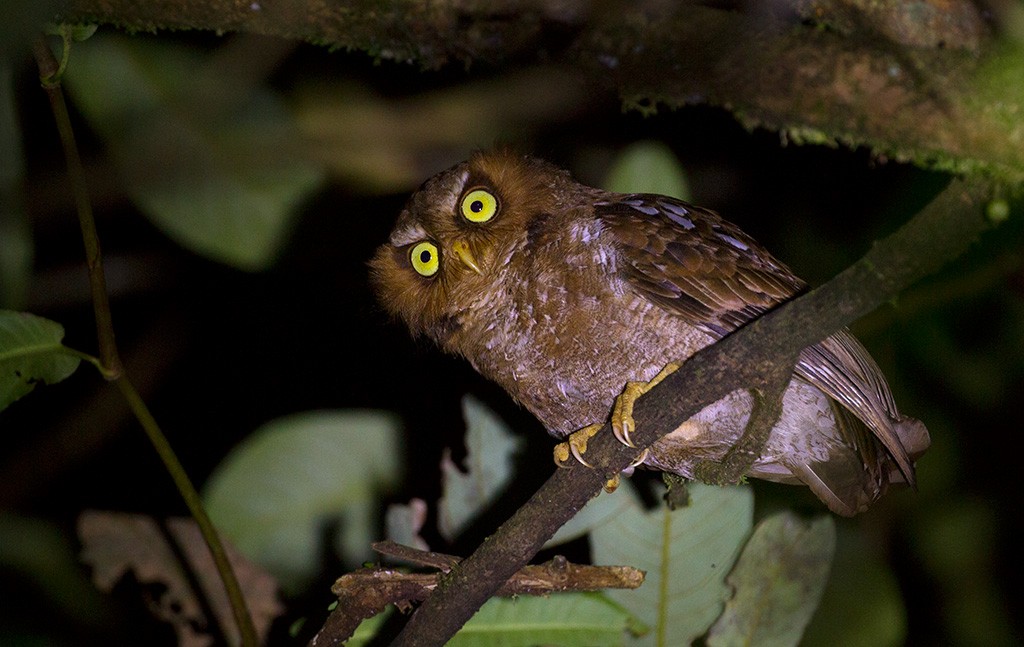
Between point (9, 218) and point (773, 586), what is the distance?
2512 mm

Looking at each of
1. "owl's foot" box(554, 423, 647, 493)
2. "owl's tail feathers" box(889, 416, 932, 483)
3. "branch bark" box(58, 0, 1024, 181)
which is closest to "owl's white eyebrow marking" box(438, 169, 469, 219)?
"branch bark" box(58, 0, 1024, 181)

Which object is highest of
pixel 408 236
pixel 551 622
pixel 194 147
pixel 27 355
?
pixel 408 236

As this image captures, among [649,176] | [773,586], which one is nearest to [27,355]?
[649,176]

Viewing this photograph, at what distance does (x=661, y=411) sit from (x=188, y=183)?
2.07 meters

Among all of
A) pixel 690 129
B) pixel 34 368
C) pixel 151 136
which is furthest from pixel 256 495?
pixel 690 129

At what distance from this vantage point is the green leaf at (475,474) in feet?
8.61

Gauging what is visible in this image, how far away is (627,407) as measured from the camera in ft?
6.12

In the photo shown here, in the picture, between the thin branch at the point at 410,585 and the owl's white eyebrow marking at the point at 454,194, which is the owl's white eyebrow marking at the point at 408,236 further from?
the thin branch at the point at 410,585

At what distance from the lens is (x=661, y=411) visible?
1.67 meters

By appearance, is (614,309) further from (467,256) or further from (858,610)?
(858,610)

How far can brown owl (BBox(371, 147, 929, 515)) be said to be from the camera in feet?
6.65

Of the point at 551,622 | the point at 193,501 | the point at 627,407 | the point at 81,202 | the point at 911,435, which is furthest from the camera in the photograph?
the point at 551,622

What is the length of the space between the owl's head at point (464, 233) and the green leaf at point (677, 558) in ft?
2.59

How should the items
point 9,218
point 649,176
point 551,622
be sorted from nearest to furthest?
point 551,622 < point 9,218 < point 649,176
